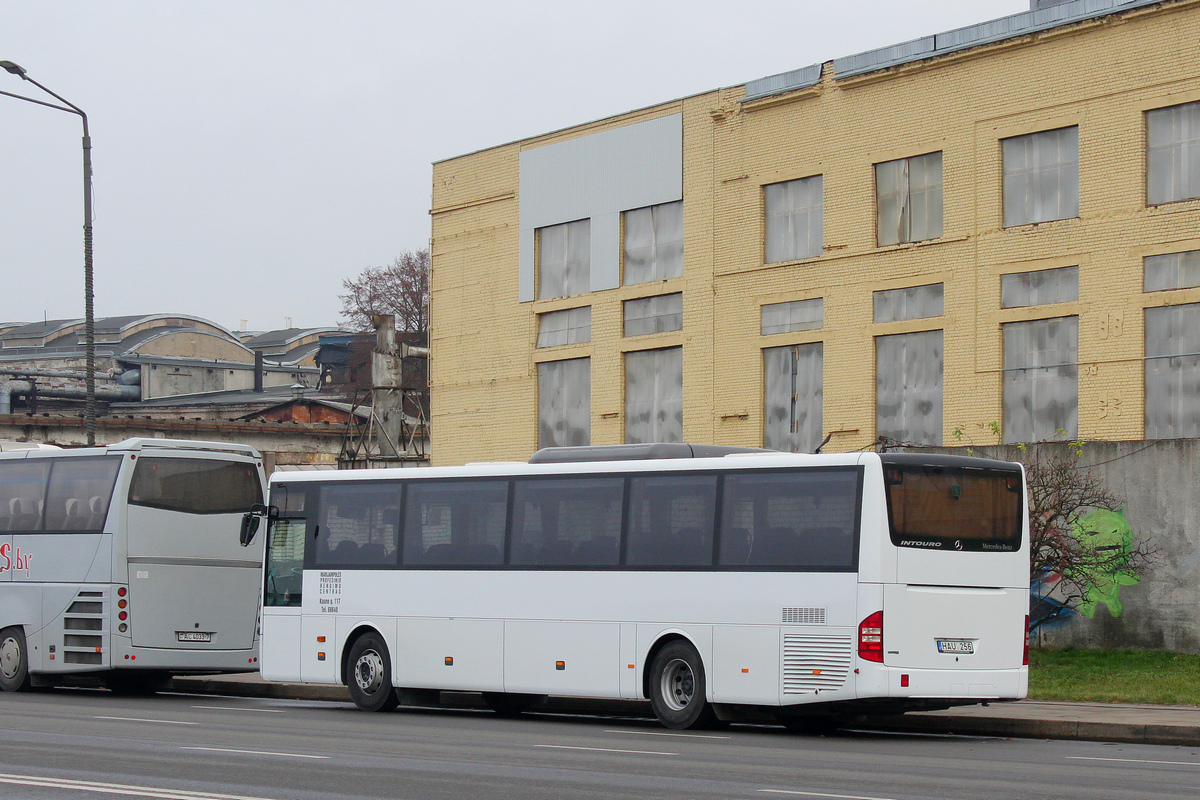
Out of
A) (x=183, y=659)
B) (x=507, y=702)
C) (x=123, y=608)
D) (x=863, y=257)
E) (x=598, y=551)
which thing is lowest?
(x=507, y=702)

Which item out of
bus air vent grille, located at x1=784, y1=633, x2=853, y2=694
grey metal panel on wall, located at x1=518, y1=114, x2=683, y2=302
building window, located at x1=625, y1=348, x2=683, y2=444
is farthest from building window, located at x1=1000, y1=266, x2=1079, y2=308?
bus air vent grille, located at x1=784, y1=633, x2=853, y2=694

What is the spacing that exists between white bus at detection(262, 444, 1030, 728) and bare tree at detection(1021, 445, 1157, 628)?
8.55 metres

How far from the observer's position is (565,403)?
37.0 m

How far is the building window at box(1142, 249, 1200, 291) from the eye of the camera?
2639 centimetres

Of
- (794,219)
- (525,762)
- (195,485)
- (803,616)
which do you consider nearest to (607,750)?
(525,762)

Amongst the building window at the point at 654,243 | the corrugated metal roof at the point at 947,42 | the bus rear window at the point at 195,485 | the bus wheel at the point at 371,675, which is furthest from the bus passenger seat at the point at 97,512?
the corrugated metal roof at the point at 947,42

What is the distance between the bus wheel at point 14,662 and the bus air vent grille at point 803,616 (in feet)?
39.9

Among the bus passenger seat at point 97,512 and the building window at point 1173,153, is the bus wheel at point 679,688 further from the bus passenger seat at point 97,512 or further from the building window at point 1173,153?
the building window at point 1173,153

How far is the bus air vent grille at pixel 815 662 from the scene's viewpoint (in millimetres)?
15922

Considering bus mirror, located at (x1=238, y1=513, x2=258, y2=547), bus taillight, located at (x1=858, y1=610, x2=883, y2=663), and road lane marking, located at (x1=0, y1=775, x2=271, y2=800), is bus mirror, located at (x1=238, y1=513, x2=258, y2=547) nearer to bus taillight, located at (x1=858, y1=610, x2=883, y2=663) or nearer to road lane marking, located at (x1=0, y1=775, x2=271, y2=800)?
bus taillight, located at (x1=858, y1=610, x2=883, y2=663)

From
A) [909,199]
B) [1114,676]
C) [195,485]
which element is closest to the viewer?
[1114,676]

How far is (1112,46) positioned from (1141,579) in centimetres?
889

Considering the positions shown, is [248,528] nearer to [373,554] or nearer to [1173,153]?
[373,554]

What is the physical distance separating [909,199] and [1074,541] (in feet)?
24.8
